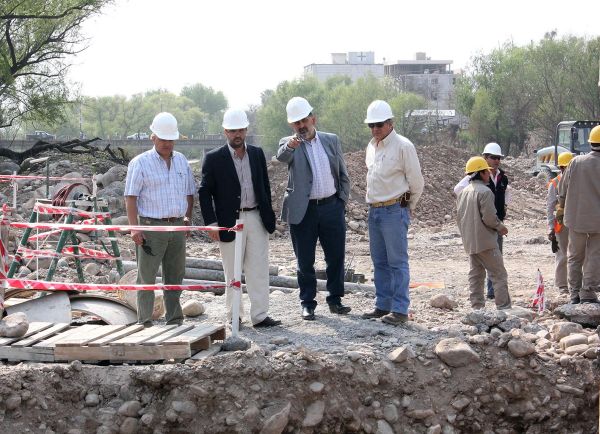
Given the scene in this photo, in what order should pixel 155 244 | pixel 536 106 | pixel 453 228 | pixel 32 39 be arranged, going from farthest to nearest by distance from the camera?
pixel 536 106 → pixel 32 39 → pixel 453 228 → pixel 155 244

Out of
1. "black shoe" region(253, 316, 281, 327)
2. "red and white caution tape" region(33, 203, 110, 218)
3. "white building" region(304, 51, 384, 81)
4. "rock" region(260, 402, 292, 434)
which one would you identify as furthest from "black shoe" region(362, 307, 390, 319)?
"white building" region(304, 51, 384, 81)

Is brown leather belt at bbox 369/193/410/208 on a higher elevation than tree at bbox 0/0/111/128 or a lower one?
lower

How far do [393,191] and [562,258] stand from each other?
11.9ft

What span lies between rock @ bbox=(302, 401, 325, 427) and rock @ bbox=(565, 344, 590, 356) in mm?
2285

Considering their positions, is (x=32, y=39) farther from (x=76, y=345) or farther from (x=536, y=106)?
(x=536, y=106)

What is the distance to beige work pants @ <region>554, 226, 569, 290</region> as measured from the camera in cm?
1062

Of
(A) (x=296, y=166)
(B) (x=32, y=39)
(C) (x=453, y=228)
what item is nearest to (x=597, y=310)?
(A) (x=296, y=166)

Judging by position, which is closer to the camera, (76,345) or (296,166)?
(76,345)

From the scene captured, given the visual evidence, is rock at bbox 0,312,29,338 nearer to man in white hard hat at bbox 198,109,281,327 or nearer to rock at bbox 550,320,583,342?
man in white hard hat at bbox 198,109,281,327

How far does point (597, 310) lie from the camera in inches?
354

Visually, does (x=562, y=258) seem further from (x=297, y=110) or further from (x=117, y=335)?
(x=117, y=335)

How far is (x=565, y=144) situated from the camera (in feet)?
111

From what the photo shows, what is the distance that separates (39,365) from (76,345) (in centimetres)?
30

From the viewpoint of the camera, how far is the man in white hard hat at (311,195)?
8266 millimetres
